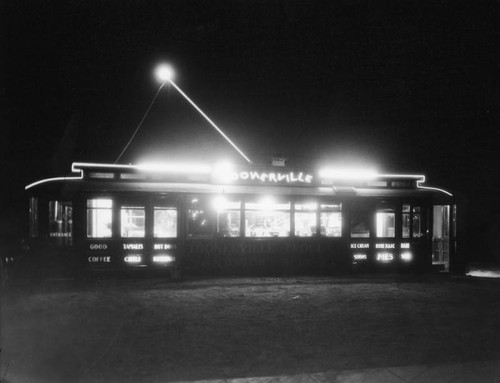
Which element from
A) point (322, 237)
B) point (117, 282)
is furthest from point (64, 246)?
point (322, 237)

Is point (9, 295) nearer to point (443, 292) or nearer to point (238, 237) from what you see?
point (238, 237)

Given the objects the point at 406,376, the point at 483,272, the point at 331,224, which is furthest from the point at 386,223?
the point at 406,376

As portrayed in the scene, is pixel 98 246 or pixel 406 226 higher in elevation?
pixel 406 226

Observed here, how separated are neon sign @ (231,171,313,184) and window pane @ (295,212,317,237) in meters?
1.03

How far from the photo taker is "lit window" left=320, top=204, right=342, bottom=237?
46.7 feet

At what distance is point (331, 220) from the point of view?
1431 centimetres

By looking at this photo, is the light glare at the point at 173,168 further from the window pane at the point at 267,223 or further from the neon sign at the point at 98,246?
the neon sign at the point at 98,246

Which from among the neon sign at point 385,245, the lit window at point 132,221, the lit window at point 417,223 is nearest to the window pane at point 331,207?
the neon sign at point 385,245

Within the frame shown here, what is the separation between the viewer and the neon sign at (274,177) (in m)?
13.6

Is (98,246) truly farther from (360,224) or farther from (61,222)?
(360,224)

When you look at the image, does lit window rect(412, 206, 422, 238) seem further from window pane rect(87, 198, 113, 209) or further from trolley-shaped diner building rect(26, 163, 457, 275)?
window pane rect(87, 198, 113, 209)

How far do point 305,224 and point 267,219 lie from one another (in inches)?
48.4

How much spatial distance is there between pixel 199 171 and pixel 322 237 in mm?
4297

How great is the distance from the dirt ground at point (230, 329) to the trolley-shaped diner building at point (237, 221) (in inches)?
56.8
